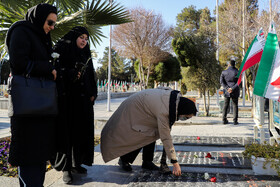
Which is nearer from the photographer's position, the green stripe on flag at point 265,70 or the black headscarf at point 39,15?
the black headscarf at point 39,15

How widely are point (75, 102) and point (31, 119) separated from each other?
1.12 meters

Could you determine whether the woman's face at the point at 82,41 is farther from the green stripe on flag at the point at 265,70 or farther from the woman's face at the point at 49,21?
the green stripe on flag at the point at 265,70

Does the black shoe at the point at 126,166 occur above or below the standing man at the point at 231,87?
below

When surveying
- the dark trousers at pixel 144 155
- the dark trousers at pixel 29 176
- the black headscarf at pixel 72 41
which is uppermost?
the black headscarf at pixel 72 41

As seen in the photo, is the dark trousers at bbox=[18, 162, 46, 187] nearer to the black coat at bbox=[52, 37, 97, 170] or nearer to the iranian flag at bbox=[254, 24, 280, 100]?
the black coat at bbox=[52, 37, 97, 170]

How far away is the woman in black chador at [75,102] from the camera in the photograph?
9.70 ft

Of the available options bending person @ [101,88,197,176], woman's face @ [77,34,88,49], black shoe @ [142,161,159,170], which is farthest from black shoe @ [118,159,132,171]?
woman's face @ [77,34,88,49]

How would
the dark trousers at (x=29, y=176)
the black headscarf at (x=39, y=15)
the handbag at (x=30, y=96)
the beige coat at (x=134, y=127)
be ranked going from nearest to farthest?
the handbag at (x=30, y=96)
the dark trousers at (x=29, y=176)
the black headscarf at (x=39, y=15)
the beige coat at (x=134, y=127)

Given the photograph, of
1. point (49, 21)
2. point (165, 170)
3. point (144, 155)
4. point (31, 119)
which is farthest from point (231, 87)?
point (31, 119)

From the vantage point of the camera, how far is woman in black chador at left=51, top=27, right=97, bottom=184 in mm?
2955

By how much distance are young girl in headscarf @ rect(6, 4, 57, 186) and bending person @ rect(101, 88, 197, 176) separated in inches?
49.6

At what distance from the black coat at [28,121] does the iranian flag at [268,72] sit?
2.37m

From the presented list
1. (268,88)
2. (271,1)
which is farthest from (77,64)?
(271,1)

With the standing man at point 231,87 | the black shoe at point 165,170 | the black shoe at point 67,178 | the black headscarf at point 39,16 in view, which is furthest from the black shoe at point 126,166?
the standing man at point 231,87
